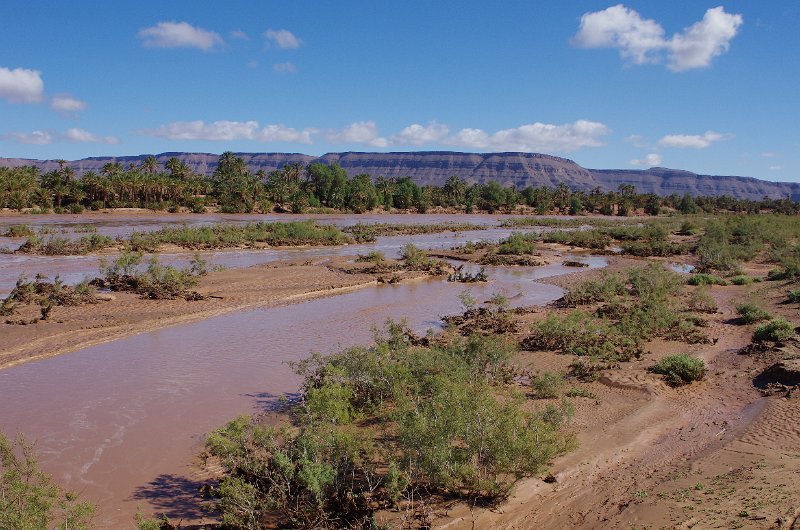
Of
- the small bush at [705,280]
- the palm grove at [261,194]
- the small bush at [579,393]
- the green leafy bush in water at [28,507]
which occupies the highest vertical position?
the palm grove at [261,194]

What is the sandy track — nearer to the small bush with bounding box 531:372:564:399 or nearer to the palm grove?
A: the small bush with bounding box 531:372:564:399

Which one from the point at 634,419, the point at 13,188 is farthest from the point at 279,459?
the point at 13,188

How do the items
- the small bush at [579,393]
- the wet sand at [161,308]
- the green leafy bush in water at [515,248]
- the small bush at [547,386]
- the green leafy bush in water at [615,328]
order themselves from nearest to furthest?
1. the small bush at [547,386]
2. the small bush at [579,393]
3. the green leafy bush in water at [615,328]
4. the wet sand at [161,308]
5. the green leafy bush in water at [515,248]

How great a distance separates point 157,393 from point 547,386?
9035 mm

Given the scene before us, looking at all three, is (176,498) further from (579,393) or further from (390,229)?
(390,229)

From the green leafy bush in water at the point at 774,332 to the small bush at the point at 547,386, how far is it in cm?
786

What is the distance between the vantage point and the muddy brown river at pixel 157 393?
366 inches

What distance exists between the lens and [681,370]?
1373cm

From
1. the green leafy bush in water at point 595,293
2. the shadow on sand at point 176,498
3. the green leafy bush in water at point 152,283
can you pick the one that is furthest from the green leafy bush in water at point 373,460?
the green leafy bush in water at point 152,283

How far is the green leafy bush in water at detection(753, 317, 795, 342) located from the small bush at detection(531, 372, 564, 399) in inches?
309

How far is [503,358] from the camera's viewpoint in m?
14.0

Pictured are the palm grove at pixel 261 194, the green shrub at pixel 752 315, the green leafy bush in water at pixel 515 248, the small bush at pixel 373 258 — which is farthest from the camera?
the palm grove at pixel 261 194

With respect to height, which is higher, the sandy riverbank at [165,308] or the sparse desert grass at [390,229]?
the sparse desert grass at [390,229]

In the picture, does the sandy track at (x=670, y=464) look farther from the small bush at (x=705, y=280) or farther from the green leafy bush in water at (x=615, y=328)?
the small bush at (x=705, y=280)
